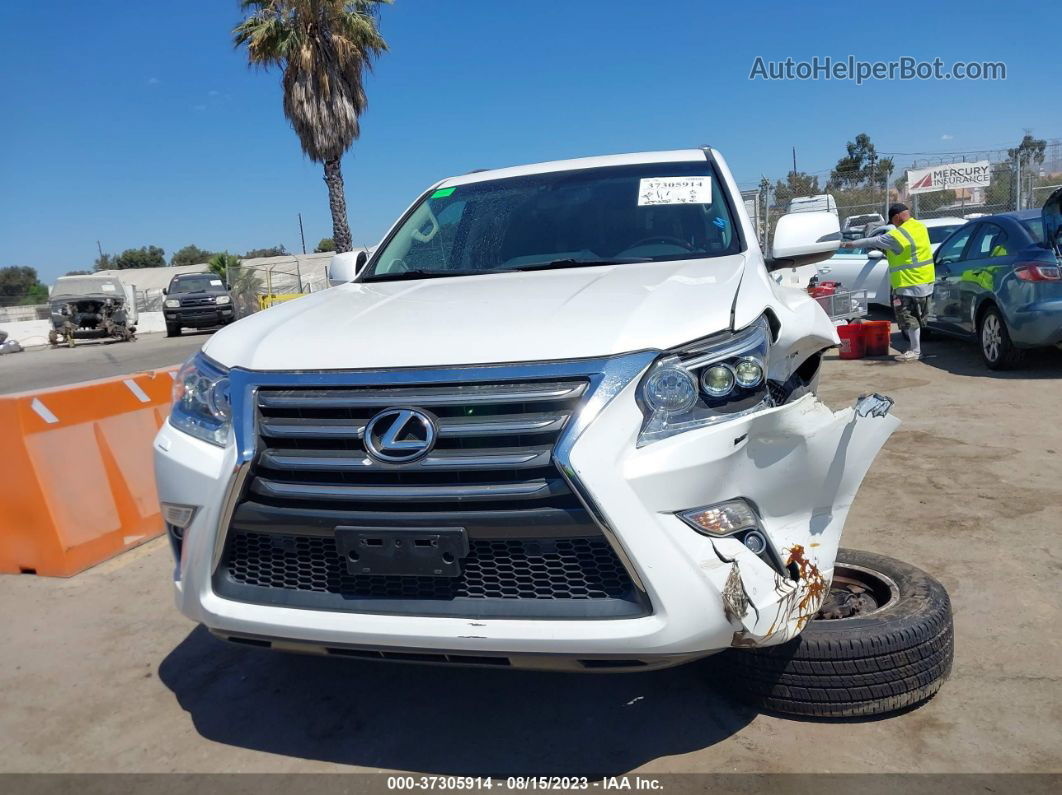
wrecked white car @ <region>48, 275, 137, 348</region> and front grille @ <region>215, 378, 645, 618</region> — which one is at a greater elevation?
front grille @ <region>215, 378, 645, 618</region>

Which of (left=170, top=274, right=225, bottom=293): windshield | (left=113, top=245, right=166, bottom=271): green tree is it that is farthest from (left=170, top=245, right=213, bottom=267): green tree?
(left=170, top=274, right=225, bottom=293): windshield

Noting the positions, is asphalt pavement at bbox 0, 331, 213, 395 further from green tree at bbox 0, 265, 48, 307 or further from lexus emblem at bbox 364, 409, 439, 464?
green tree at bbox 0, 265, 48, 307

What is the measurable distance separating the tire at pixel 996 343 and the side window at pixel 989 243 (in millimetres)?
537

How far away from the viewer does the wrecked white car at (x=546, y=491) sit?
7.23 ft

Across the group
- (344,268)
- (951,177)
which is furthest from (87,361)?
(951,177)

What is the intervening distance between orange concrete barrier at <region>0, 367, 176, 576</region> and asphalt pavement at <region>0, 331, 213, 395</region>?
8706mm

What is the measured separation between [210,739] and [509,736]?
3.29 feet

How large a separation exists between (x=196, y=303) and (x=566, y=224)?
74.0ft

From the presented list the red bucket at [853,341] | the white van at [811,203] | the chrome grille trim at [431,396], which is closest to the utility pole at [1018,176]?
the white van at [811,203]

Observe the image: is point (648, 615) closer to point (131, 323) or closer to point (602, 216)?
point (602, 216)

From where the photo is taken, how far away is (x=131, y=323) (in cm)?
2420

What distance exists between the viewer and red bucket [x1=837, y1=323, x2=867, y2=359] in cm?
995

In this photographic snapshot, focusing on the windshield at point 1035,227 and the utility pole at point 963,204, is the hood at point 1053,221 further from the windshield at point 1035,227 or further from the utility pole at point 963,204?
the utility pole at point 963,204

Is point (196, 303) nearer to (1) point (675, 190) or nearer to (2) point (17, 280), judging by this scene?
(1) point (675, 190)
